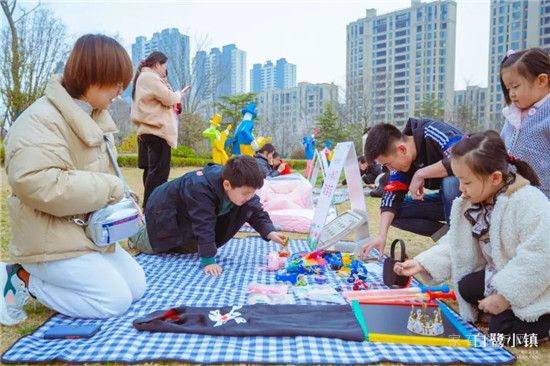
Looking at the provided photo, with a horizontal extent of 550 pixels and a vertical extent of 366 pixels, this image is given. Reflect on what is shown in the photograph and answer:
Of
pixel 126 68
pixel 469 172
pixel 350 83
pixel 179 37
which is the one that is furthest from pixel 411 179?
pixel 350 83

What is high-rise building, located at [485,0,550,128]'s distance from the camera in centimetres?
3136

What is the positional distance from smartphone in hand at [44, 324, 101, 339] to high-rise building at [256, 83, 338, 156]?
1107 inches

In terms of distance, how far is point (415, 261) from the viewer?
8.83ft

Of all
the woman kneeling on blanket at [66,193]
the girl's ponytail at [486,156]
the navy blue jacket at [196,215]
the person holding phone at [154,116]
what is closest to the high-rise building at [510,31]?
the person holding phone at [154,116]

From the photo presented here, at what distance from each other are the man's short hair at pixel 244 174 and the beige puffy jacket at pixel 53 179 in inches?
38.3

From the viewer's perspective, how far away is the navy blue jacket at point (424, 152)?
343cm

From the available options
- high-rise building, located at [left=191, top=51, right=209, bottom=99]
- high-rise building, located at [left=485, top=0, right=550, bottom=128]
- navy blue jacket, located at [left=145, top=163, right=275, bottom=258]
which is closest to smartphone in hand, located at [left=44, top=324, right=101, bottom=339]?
navy blue jacket, located at [left=145, top=163, right=275, bottom=258]

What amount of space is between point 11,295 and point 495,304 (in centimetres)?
240

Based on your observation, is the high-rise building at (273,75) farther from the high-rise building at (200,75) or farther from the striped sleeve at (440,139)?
the striped sleeve at (440,139)

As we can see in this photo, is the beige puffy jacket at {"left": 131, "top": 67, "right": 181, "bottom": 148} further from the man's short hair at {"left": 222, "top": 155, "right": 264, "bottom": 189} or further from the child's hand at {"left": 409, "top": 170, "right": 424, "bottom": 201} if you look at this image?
the child's hand at {"left": 409, "top": 170, "right": 424, "bottom": 201}

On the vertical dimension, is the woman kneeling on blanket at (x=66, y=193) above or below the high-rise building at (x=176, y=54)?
below

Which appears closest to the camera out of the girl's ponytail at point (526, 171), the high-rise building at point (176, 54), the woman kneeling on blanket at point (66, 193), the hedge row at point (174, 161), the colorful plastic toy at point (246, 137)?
the woman kneeling on blanket at point (66, 193)

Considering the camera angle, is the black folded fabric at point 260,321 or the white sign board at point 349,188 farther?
the white sign board at point 349,188

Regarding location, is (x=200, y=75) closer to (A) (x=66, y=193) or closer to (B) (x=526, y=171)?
(A) (x=66, y=193)
